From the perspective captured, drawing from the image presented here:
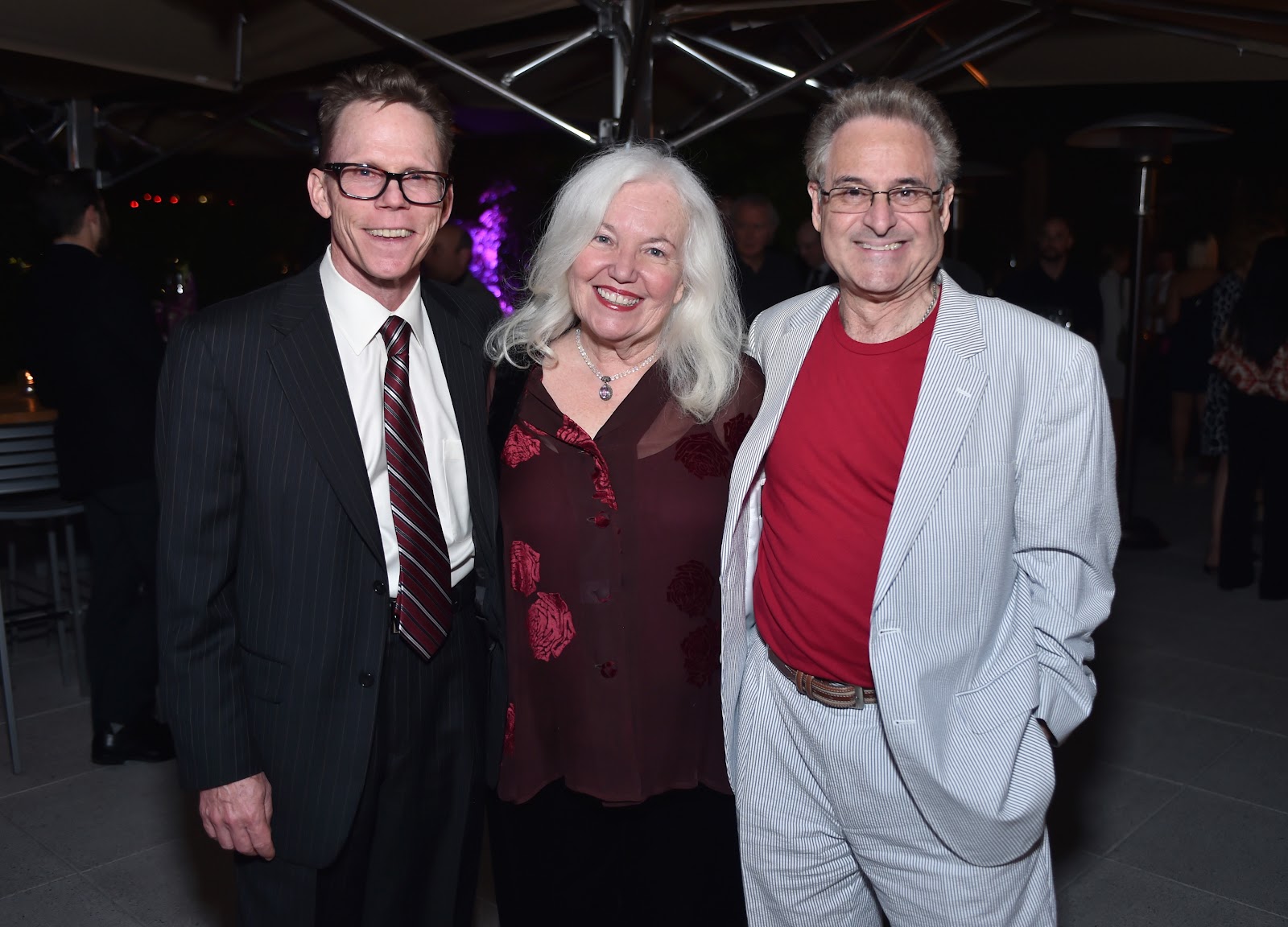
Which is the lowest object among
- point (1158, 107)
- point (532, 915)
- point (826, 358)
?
point (532, 915)

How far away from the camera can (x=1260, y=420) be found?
5.29 m

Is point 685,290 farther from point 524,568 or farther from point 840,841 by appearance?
point 840,841

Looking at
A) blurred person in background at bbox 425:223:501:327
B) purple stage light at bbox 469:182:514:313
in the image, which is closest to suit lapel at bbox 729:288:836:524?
blurred person in background at bbox 425:223:501:327

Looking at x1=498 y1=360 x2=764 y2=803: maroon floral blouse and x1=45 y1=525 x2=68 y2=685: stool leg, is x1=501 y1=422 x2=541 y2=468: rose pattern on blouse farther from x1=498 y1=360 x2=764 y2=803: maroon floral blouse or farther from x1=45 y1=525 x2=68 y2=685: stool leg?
x1=45 y1=525 x2=68 y2=685: stool leg

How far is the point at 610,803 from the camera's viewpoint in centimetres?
192

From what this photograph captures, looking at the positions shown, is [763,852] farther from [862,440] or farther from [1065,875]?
[1065,875]

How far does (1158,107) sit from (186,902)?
12608 mm

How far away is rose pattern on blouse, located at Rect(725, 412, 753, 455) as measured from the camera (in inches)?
79.7

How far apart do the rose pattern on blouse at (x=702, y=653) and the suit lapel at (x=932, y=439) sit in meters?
0.43

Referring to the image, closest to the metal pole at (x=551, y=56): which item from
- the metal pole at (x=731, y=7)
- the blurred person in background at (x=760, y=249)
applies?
the metal pole at (x=731, y=7)

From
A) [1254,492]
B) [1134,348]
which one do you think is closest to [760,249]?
[1134,348]

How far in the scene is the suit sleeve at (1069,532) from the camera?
62.7 inches

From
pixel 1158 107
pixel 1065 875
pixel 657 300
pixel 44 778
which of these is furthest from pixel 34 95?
A: pixel 1158 107

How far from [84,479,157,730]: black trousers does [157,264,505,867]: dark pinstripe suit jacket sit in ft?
7.16
